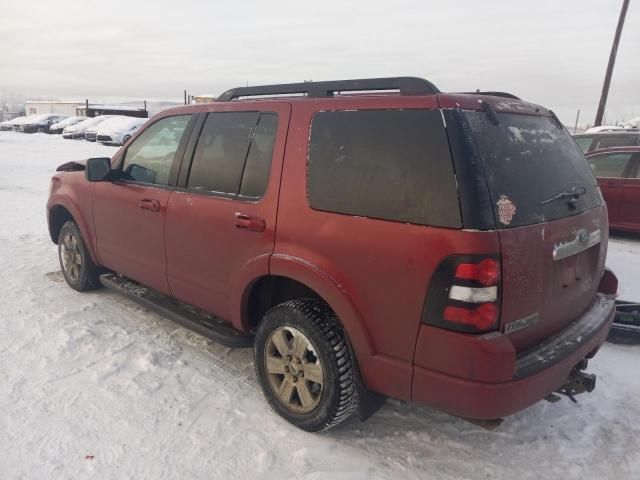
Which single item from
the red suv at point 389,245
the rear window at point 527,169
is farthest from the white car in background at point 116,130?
the rear window at point 527,169

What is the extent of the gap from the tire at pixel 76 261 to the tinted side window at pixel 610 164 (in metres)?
7.72

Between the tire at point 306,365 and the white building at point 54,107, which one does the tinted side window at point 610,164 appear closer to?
the tire at point 306,365

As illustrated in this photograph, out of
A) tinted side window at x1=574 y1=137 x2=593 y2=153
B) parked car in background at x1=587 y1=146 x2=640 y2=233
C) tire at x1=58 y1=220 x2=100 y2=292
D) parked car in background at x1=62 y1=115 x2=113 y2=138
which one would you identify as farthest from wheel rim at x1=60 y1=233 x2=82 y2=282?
parked car in background at x1=62 y1=115 x2=113 y2=138

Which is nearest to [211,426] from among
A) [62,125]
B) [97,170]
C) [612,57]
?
[97,170]

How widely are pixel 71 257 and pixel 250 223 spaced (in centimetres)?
294

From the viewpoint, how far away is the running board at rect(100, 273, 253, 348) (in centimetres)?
340

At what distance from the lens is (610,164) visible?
8500 mm

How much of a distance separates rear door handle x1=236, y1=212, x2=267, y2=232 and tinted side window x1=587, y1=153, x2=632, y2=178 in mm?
7361

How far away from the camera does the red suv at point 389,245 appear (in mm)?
2262

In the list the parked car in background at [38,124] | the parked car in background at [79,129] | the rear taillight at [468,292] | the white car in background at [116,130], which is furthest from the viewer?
the parked car in background at [38,124]

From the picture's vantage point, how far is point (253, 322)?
11.1ft

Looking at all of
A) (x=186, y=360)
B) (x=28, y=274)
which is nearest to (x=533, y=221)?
(x=186, y=360)

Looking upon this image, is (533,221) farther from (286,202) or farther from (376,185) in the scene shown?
(286,202)

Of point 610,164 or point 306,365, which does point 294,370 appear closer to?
point 306,365
